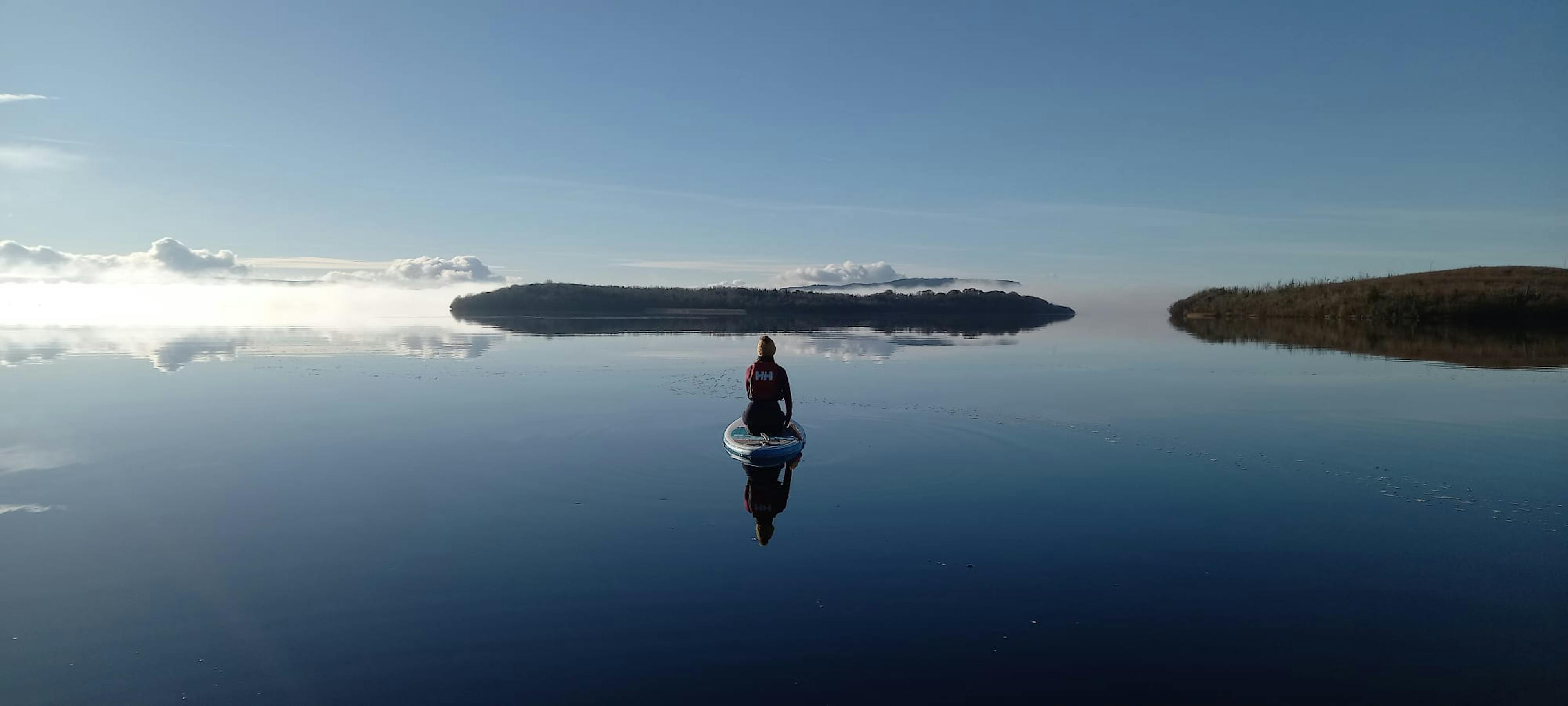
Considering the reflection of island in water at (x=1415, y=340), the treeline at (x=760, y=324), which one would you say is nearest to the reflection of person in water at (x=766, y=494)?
the reflection of island in water at (x=1415, y=340)

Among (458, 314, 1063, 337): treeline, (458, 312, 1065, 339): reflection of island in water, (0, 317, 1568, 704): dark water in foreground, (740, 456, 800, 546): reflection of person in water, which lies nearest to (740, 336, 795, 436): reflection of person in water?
(740, 456, 800, 546): reflection of person in water

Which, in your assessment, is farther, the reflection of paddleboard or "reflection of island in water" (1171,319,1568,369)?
"reflection of island in water" (1171,319,1568,369)

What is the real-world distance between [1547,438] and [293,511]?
69.4 feet

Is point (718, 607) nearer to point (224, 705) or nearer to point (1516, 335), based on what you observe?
point (224, 705)

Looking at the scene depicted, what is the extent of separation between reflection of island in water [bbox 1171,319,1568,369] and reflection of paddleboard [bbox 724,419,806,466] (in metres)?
27.0

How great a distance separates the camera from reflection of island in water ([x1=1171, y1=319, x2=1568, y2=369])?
31.1 meters

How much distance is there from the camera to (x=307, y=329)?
62812mm

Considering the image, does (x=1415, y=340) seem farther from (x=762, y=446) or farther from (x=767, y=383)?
(x=762, y=446)

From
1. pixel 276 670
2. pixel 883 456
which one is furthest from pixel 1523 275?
pixel 276 670

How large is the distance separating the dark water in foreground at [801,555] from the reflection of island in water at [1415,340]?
1345cm

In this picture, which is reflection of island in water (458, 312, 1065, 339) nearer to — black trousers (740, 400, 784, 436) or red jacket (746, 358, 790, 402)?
red jacket (746, 358, 790, 402)

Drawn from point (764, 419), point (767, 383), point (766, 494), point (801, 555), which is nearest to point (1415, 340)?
point (767, 383)

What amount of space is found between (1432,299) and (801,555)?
73.7 m

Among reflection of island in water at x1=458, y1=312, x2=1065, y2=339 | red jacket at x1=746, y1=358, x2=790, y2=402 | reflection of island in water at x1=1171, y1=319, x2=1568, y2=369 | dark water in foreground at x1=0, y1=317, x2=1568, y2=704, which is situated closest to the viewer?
dark water in foreground at x1=0, y1=317, x2=1568, y2=704
